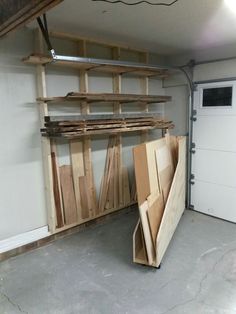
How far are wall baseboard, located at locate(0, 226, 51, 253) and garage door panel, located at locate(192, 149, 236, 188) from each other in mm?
2403

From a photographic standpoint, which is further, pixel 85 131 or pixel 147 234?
pixel 85 131

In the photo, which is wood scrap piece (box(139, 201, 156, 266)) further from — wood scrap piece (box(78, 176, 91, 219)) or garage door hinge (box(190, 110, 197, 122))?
garage door hinge (box(190, 110, 197, 122))

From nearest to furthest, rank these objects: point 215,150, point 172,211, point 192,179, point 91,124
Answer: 1. point 91,124
2. point 172,211
3. point 215,150
4. point 192,179

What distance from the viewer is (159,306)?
85.1 inches

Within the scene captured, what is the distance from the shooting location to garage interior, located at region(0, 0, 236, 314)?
2.29 m

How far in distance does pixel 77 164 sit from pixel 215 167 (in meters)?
2.03

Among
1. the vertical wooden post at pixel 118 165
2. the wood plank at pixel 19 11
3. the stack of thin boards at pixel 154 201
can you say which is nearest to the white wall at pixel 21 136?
the vertical wooden post at pixel 118 165

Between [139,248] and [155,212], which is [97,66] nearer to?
[155,212]

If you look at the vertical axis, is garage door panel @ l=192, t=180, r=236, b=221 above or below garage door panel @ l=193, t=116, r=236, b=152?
below

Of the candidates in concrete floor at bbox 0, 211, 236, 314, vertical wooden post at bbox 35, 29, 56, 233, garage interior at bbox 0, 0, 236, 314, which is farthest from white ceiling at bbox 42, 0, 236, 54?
concrete floor at bbox 0, 211, 236, 314

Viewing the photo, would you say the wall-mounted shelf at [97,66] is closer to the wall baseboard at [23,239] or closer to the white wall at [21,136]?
the white wall at [21,136]

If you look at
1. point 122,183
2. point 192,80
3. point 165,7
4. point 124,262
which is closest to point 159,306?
point 124,262

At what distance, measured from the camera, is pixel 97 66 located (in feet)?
10.3

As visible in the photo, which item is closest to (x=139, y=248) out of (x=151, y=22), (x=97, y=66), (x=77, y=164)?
(x=77, y=164)
